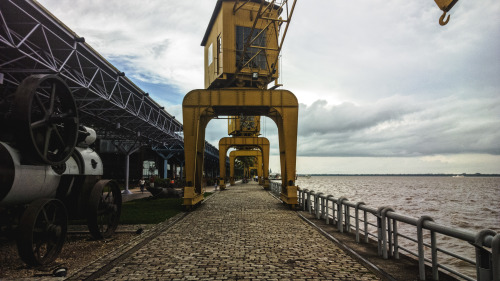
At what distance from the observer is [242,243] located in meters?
8.23

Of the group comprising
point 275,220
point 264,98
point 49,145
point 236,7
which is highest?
point 236,7

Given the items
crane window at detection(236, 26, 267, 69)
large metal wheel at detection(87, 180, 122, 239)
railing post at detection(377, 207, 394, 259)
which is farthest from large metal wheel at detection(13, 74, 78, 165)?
crane window at detection(236, 26, 267, 69)

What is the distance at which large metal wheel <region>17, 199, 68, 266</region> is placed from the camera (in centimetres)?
552

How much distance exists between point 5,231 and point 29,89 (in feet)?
9.09

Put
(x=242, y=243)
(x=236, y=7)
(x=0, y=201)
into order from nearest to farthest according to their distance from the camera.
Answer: (x=0, y=201) → (x=242, y=243) → (x=236, y=7)

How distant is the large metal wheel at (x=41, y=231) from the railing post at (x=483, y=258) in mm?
6792

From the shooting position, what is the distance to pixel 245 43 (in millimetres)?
18375

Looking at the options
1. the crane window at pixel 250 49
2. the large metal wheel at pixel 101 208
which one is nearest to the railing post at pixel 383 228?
the large metal wheel at pixel 101 208

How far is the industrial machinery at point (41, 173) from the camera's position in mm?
5625

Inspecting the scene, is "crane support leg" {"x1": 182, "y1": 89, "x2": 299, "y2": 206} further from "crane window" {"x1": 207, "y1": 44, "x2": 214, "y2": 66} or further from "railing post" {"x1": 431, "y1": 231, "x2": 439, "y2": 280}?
"railing post" {"x1": 431, "y1": 231, "x2": 439, "y2": 280}

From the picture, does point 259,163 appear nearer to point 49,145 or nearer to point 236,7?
point 236,7

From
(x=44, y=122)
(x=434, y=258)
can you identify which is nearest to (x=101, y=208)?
(x=44, y=122)

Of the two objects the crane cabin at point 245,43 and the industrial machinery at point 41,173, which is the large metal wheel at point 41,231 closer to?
the industrial machinery at point 41,173

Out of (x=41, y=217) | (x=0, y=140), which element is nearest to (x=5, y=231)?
(x=41, y=217)
